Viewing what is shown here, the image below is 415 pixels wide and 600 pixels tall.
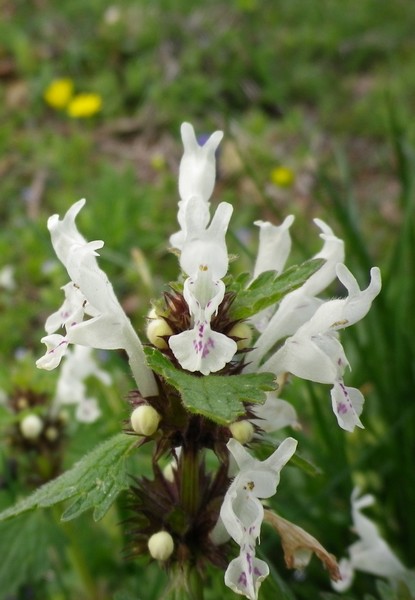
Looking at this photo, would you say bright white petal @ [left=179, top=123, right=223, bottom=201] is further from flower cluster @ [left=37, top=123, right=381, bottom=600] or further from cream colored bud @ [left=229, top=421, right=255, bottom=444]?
cream colored bud @ [left=229, top=421, right=255, bottom=444]

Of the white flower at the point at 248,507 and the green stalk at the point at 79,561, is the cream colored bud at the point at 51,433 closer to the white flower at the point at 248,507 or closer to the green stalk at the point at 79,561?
the green stalk at the point at 79,561

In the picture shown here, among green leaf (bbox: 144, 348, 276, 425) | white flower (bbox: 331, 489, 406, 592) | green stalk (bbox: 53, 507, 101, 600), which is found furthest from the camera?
green stalk (bbox: 53, 507, 101, 600)

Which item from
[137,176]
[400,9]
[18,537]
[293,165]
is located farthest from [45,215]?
[400,9]

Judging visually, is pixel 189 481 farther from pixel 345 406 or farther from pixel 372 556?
pixel 372 556

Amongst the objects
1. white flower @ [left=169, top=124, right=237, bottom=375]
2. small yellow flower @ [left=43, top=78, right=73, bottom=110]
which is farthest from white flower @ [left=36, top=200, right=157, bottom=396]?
small yellow flower @ [left=43, top=78, right=73, bottom=110]

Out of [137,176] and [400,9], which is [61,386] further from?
[400,9]

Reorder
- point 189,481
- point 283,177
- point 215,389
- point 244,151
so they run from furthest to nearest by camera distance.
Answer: point 244,151 → point 283,177 → point 189,481 → point 215,389

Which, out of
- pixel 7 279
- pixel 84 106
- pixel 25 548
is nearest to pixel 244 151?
pixel 84 106
